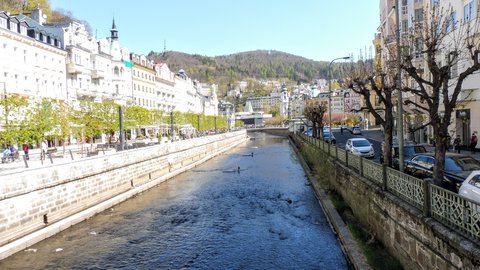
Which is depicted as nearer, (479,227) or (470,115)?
(479,227)

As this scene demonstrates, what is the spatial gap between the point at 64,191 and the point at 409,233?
51.4 ft

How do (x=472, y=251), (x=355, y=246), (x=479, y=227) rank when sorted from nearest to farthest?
(x=472, y=251) < (x=479, y=227) < (x=355, y=246)

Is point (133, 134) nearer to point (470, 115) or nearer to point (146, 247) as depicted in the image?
point (470, 115)

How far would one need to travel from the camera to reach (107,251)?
49.8 ft

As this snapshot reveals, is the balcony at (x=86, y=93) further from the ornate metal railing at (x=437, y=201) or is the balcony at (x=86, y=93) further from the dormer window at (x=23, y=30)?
the ornate metal railing at (x=437, y=201)

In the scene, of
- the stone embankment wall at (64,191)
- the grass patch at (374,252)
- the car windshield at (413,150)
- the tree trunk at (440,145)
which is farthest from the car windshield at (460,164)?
the stone embankment wall at (64,191)

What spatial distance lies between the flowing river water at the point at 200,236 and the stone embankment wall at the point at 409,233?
5.67ft

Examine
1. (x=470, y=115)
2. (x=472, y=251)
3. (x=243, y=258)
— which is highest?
(x=470, y=115)

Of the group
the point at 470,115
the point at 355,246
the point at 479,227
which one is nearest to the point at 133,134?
the point at 470,115

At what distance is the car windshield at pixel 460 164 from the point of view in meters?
15.9

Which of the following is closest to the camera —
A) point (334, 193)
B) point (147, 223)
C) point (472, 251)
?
point (472, 251)

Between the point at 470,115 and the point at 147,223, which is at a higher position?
the point at 470,115

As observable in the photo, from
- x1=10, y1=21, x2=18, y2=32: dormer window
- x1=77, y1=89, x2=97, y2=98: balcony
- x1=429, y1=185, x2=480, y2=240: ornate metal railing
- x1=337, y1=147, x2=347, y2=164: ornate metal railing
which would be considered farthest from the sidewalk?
x1=77, y1=89, x2=97, y2=98: balcony

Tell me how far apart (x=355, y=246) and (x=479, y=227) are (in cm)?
631
